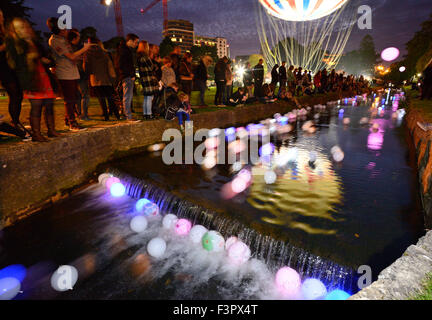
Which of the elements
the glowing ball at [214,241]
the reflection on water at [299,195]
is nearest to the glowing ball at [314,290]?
the reflection on water at [299,195]

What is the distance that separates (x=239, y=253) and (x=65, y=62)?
5811mm

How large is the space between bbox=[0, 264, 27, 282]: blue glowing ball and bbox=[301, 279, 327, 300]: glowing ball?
12.8ft

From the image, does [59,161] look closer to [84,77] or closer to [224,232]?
[84,77]

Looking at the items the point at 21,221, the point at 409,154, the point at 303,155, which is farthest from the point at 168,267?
the point at 409,154

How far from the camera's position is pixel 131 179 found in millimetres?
5457

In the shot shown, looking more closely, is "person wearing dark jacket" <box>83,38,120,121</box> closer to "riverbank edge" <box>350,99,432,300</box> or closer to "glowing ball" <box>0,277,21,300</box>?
"glowing ball" <box>0,277,21,300</box>

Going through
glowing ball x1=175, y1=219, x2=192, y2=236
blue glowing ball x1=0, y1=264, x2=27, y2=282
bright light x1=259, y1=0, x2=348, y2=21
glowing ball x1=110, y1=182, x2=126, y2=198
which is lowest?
blue glowing ball x1=0, y1=264, x2=27, y2=282

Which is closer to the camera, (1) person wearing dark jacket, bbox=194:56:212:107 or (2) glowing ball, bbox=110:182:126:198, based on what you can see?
(2) glowing ball, bbox=110:182:126:198

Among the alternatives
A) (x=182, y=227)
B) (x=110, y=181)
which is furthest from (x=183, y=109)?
(x=182, y=227)

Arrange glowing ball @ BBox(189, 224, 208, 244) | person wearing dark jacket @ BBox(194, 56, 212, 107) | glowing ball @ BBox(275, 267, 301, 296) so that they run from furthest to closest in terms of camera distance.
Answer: person wearing dark jacket @ BBox(194, 56, 212, 107) → glowing ball @ BBox(189, 224, 208, 244) → glowing ball @ BBox(275, 267, 301, 296)

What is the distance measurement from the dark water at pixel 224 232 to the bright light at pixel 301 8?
9723 mm

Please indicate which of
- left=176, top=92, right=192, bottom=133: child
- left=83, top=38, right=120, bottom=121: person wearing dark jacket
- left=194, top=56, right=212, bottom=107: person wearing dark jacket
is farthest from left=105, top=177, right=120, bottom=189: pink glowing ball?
left=194, top=56, right=212, bottom=107: person wearing dark jacket

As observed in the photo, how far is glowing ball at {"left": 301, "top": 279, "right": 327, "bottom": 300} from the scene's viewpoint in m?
2.73
